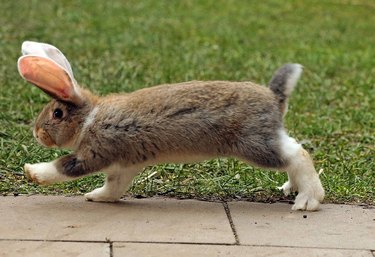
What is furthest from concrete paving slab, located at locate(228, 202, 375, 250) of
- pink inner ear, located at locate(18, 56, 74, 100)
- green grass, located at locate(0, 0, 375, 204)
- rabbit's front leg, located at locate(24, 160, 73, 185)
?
pink inner ear, located at locate(18, 56, 74, 100)

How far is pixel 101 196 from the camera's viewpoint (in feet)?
17.7

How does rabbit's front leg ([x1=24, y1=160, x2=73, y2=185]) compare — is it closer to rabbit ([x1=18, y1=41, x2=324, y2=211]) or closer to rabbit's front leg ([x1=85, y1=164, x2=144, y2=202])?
rabbit ([x1=18, y1=41, x2=324, y2=211])

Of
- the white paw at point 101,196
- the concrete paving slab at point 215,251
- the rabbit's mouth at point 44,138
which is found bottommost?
the white paw at point 101,196

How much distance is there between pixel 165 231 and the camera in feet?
15.7

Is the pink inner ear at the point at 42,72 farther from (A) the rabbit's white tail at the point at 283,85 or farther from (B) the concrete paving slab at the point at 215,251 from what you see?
(A) the rabbit's white tail at the point at 283,85

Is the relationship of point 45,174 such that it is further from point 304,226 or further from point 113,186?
point 304,226

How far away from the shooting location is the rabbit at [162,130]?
5203mm

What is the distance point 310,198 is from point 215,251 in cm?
99

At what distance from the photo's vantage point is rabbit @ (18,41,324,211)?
17.1 ft

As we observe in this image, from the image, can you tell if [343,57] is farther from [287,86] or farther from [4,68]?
[287,86]

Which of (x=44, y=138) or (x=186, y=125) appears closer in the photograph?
(x=186, y=125)

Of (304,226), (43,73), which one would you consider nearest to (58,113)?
(43,73)

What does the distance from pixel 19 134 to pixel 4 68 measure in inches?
92.7

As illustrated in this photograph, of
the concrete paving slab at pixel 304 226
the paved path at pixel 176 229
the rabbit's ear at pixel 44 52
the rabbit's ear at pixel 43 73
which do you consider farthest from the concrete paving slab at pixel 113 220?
the rabbit's ear at pixel 44 52
